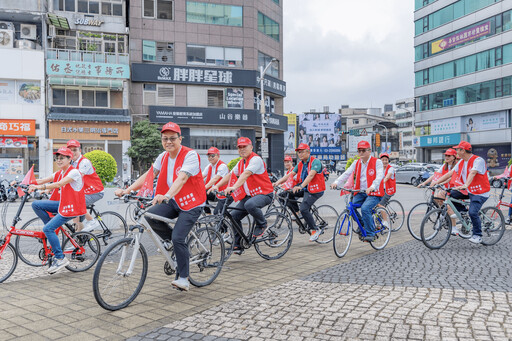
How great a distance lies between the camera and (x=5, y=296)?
5.23 metres

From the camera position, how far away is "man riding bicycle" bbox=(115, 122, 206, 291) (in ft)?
16.4

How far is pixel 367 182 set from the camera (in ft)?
25.8

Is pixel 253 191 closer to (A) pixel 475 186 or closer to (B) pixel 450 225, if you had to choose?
(B) pixel 450 225

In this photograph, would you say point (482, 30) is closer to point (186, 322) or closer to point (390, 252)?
point (390, 252)

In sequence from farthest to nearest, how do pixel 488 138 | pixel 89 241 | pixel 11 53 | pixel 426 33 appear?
pixel 426 33 → pixel 488 138 → pixel 11 53 → pixel 89 241

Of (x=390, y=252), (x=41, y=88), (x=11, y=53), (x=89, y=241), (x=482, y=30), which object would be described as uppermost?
(x=482, y=30)

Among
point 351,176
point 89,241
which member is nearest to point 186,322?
point 89,241

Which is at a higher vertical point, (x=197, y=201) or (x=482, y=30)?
(x=482, y=30)

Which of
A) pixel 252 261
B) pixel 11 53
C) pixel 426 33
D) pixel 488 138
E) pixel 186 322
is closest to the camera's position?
pixel 186 322

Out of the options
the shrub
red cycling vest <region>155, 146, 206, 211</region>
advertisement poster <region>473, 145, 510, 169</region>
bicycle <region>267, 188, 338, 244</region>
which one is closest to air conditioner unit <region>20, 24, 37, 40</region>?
the shrub

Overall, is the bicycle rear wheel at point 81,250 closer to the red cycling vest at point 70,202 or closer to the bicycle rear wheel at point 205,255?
the red cycling vest at point 70,202

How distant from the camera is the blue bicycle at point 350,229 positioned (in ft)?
24.3

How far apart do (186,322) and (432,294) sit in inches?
105

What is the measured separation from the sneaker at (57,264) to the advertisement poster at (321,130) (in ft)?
178
